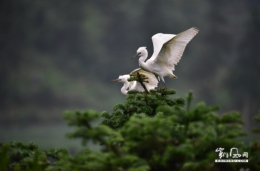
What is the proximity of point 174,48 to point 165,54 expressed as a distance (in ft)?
0.76

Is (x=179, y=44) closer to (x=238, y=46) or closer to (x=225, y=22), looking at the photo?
(x=238, y=46)

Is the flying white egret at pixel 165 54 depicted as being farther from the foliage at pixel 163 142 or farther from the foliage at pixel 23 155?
the foliage at pixel 163 142

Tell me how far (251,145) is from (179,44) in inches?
176

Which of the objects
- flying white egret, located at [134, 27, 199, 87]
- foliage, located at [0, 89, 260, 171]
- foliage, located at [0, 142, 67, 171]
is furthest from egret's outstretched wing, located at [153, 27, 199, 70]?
foliage, located at [0, 89, 260, 171]

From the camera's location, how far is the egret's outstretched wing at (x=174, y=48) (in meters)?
9.96

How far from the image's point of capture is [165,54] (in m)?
10.4

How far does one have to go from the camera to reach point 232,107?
1841 inches

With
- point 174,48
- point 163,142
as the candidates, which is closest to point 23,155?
point 163,142

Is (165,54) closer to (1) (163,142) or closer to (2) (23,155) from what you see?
(2) (23,155)

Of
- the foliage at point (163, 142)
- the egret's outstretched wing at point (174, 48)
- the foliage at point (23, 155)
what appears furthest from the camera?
the egret's outstretched wing at point (174, 48)

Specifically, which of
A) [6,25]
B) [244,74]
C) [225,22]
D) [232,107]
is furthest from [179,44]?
[6,25]

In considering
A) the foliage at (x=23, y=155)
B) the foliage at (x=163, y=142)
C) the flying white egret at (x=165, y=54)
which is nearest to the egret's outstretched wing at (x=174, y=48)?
the flying white egret at (x=165, y=54)

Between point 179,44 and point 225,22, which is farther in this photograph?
point 225,22

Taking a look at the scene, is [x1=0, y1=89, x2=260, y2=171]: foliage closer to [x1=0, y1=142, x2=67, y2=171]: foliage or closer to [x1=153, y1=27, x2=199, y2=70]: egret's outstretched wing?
[x1=0, y1=142, x2=67, y2=171]: foliage
